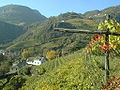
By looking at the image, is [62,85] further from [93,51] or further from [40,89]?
[93,51]

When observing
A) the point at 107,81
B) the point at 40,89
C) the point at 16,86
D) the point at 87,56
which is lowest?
the point at 16,86

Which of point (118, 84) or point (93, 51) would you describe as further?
point (93, 51)

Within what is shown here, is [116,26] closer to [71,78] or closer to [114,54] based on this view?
[114,54]

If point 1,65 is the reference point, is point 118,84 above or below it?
above

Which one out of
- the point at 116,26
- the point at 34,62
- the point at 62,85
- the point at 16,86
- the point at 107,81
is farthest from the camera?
the point at 34,62

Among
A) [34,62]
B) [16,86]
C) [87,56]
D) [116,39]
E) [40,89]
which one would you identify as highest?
[116,39]

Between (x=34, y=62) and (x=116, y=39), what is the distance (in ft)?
477

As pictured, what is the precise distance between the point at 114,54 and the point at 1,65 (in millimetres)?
109862

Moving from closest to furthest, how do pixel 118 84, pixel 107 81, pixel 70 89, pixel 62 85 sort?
pixel 118 84 → pixel 107 81 → pixel 70 89 → pixel 62 85

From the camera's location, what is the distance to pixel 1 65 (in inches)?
4523

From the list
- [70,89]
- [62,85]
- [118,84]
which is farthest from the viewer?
[62,85]

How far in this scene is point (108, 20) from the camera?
9.91 m

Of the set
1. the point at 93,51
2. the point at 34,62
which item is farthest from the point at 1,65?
the point at 93,51

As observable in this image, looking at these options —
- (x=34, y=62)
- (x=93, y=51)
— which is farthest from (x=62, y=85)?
(x=34, y=62)
